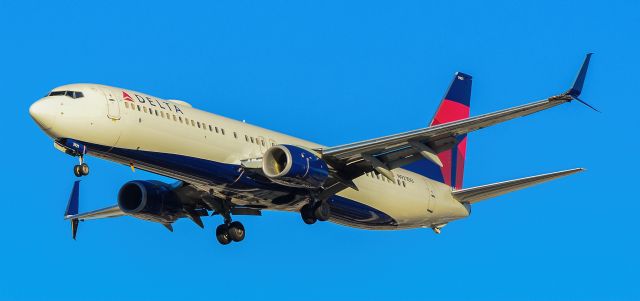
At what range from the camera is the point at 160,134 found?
44.5 m

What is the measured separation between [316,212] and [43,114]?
1189 cm

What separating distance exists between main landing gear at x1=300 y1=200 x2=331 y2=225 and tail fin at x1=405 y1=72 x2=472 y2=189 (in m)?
8.09

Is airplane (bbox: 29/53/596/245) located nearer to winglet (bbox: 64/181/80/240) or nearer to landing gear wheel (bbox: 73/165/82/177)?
landing gear wheel (bbox: 73/165/82/177)

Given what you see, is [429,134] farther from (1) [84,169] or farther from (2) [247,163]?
(1) [84,169]

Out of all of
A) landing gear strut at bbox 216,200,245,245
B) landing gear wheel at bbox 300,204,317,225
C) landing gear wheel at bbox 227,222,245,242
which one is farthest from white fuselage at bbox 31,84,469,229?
landing gear wheel at bbox 227,222,245,242

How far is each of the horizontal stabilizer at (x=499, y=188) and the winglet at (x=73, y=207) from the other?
1788 cm

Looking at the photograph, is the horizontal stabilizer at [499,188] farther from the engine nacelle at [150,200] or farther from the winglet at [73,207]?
the winglet at [73,207]

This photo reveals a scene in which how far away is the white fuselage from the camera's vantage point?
142 ft

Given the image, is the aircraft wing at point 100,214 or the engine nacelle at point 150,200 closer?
the engine nacelle at point 150,200

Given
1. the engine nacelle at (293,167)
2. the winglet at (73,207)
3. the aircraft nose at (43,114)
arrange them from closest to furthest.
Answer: the aircraft nose at (43,114) → the engine nacelle at (293,167) → the winglet at (73,207)

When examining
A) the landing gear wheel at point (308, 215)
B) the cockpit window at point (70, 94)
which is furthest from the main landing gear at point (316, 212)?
the cockpit window at point (70, 94)

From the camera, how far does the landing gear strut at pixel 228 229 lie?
167ft

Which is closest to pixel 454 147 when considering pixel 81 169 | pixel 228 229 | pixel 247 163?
pixel 228 229

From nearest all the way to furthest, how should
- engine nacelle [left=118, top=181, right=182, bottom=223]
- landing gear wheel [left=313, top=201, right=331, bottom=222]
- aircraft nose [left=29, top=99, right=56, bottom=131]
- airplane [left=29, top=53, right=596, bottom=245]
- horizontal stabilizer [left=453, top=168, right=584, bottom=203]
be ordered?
aircraft nose [left=29, top=99, right=56, bottom=131] → airplane [left=29, top=53, right=596, bottom=245] → horizontal stabilizer [left=453, top=168, right=584, bottom=203] → landing gear wheel [left=313, top=201, right=331, bottom=222] → engine nacelle [left=118, top=181, right=182, bottom=223]
